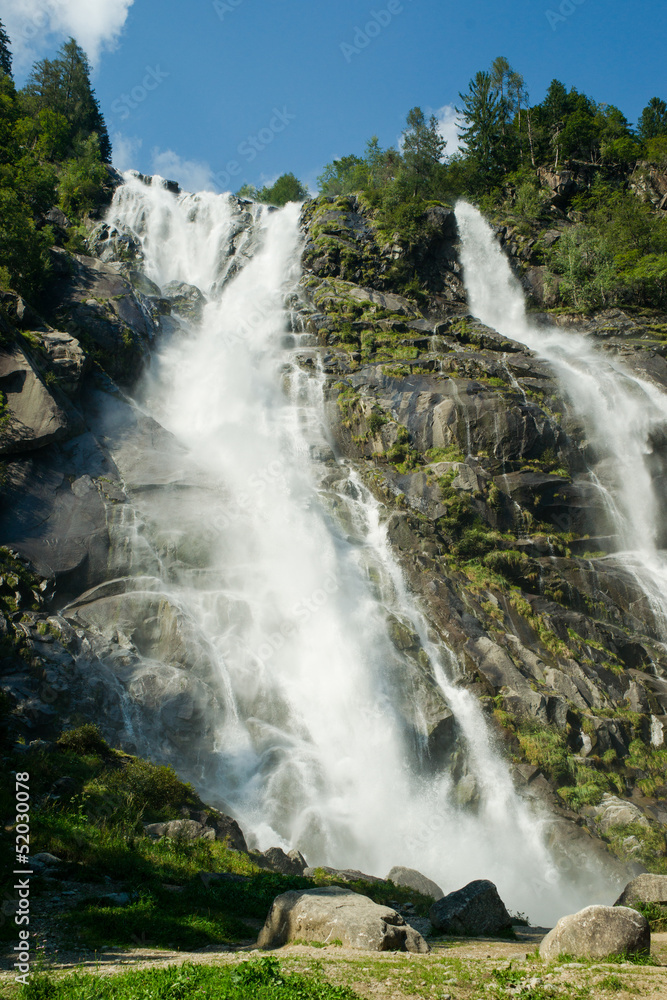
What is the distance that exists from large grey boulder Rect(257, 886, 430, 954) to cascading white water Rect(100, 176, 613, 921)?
6.66 metres

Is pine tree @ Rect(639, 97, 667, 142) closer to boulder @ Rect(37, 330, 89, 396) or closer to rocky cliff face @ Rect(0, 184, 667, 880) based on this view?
rocky cliff face @ Rect(0, 184, 667, 880)

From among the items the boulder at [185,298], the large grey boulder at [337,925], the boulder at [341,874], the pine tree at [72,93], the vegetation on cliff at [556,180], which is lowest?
the boulder at [341,874]

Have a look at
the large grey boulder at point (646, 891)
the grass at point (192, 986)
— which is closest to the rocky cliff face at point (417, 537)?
the large grey boulder at point (646, 891)

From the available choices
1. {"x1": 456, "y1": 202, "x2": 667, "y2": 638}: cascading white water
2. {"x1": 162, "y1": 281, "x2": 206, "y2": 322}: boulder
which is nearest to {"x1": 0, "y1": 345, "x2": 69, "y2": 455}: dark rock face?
{"x1": 162, "y1": 281, "x2": 206, "y2": 322}: boulder

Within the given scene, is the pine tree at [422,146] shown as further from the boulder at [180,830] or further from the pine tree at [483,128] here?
the boulder at [180,830]

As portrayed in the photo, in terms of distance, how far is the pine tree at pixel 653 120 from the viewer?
58.6 m

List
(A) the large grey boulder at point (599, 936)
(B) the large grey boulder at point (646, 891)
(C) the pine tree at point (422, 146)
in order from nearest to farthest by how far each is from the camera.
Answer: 1. (A) the large grey boulder at point (599, 936)
2. (B) the large grey boulder at point (646, 891)
3. (C) the pine tree at point (422, 146)

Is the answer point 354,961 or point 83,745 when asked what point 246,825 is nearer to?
point 83,745

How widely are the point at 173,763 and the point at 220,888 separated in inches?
248

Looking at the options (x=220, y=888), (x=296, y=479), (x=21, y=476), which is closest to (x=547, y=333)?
(x=296, y=479)

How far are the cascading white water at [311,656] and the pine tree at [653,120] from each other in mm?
53337

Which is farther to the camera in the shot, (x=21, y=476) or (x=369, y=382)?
(x=369, y=382)

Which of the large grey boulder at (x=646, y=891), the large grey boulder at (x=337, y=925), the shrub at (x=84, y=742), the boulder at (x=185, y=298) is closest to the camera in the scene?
the large grey boulder at (x=337, y=925)

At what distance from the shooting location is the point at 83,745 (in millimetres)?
11906
